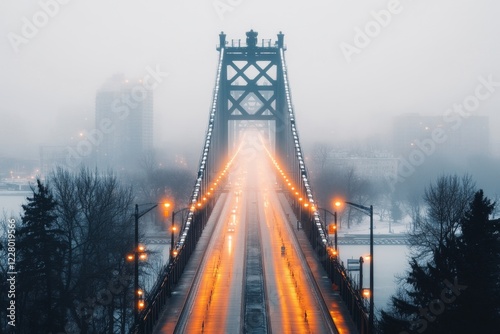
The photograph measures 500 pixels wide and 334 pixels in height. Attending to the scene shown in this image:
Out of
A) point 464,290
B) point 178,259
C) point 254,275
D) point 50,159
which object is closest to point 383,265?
point 254,275

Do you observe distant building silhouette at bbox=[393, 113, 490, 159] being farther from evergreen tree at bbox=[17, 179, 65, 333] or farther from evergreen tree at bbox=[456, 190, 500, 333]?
evergreen tree at bbox=[17, 179, 65, 333]

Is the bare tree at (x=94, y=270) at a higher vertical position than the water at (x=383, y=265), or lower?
higher

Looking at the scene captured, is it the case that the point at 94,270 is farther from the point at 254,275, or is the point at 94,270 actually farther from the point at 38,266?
the point at 254,275

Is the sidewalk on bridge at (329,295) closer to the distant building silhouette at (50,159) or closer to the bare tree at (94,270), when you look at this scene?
the bare tree at (94,270)

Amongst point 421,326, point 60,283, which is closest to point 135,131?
point 60,283

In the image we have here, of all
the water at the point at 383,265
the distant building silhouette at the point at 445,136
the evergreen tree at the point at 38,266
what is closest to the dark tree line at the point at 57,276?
the evergreen tree at the point at 38,266

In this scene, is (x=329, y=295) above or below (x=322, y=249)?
below

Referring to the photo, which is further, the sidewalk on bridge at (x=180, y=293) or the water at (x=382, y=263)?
the water at (x=382, y=263)
